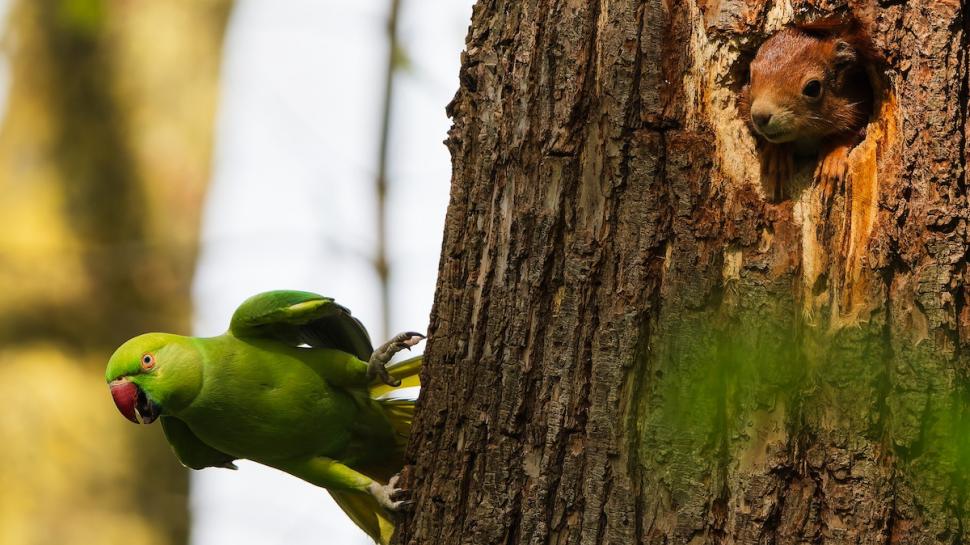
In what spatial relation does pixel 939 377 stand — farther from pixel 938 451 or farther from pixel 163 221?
pixel 163 221

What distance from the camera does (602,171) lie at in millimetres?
2391

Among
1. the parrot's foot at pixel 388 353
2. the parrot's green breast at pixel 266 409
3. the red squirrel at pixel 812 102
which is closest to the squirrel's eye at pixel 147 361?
the parrot's green breast at pixel 266 409

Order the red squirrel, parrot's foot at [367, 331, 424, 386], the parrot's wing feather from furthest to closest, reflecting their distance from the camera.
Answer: the parrot's wing feather
parrot's foot at [367, 331, 424, 386]
the red squirrel

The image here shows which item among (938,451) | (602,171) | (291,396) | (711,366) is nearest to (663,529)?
(711,366)

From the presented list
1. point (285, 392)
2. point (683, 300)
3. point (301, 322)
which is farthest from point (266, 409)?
point (683, 300)

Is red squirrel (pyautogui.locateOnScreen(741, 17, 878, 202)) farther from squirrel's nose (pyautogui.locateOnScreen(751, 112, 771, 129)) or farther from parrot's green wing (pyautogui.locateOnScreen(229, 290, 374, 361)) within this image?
parrot's green wing (pyautogui.locateOnScreen(229, 290, 374, 361))

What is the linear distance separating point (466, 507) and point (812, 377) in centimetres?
91

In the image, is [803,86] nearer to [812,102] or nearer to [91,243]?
[812,102]

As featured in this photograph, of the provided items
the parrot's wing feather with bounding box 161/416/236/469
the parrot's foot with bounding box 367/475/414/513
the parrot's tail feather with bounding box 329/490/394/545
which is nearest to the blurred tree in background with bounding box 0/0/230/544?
the parrot's wing feather with bounding box 161/416/236/469

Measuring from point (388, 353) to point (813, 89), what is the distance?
1701mm

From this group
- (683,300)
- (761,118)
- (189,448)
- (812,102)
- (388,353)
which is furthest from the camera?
(189,448)

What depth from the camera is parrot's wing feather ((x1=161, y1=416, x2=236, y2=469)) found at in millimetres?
3727

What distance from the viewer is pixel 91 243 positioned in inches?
241

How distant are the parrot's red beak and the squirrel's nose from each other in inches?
95.9
